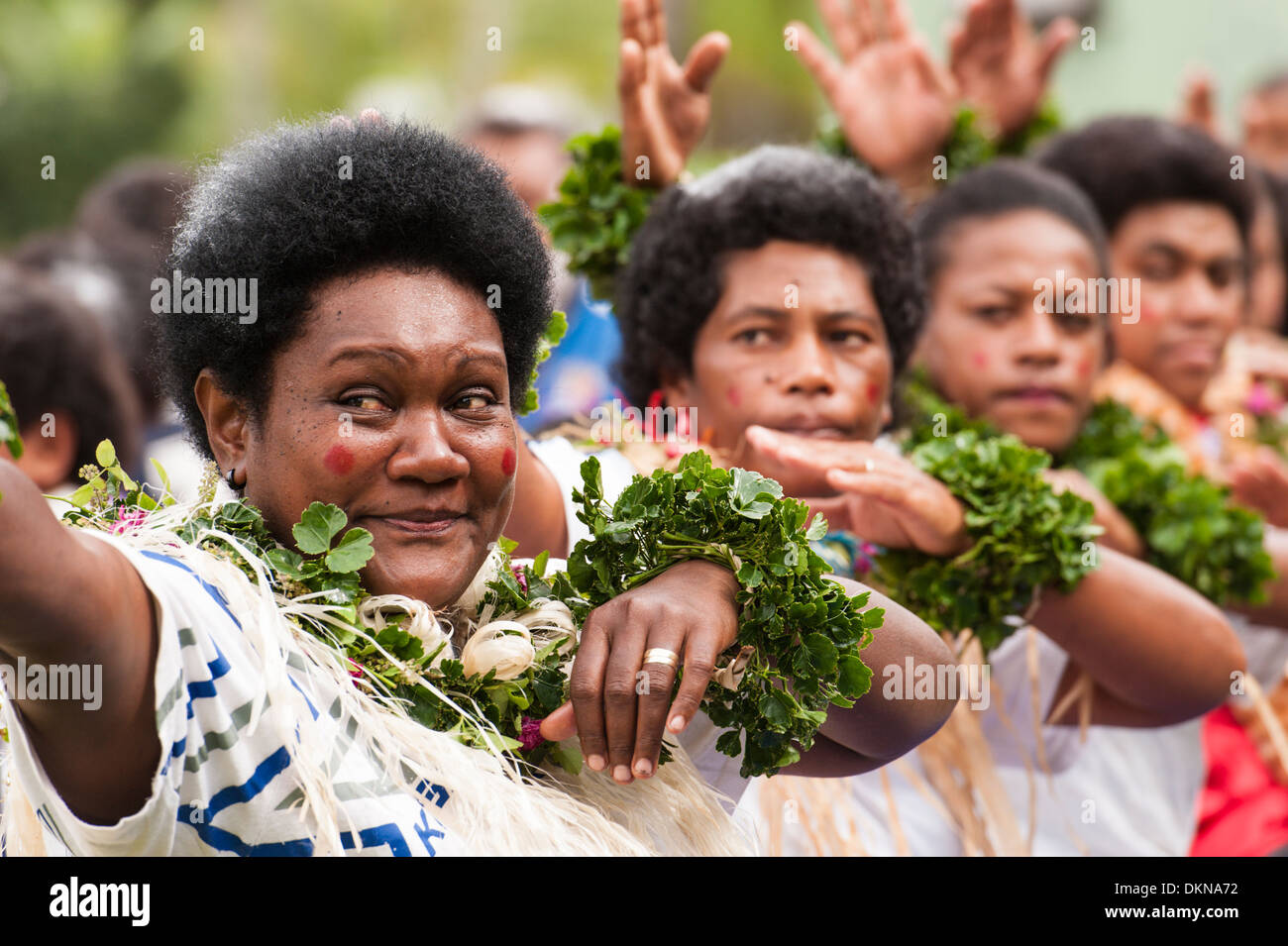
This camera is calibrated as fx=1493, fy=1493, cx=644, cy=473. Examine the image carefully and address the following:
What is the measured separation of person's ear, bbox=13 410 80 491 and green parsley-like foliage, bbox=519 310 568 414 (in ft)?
7.02

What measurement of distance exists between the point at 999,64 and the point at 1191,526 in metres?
2.37

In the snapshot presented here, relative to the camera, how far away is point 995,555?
11.7ft

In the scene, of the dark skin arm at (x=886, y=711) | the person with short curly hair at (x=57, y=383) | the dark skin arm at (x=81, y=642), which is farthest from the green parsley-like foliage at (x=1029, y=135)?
the dark skin arm at (x=81, y=642)

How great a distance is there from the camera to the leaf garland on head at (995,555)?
3.55m

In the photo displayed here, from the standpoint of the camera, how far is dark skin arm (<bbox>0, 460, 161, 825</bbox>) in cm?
187

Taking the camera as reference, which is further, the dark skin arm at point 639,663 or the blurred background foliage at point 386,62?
the blurred background foliage at point 386,62

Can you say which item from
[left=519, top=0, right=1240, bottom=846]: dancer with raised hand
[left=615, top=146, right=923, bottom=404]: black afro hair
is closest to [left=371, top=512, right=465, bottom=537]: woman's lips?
[left=519, top=0, right=1240, bottom=846]: dancer with raised hand

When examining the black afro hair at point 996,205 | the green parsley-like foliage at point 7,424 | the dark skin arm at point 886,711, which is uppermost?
the black afro hair at point 996,205

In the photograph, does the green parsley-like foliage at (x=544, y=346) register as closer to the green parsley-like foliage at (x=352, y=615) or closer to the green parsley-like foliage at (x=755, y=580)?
the green parsley-like foliage at (x=755, y=580)

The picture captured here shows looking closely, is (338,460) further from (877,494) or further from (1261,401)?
(1261,401)

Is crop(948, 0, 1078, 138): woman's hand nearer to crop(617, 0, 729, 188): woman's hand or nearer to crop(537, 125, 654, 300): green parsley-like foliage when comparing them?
crop(617, 0, 729, 188): woman's hand

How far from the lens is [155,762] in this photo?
2.10m

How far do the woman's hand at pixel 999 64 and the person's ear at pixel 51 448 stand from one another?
352 cm

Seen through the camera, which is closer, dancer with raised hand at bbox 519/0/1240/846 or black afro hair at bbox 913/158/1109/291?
dancer with raised hand at bbox 519/0/1240/846
